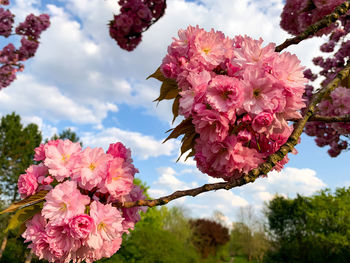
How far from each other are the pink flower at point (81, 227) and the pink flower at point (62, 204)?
3 cm

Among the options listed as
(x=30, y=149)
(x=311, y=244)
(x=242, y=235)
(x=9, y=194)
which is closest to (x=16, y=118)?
(x=30, y=149)

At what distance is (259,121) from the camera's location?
1.24 m

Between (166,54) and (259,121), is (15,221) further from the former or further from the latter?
(259,121)

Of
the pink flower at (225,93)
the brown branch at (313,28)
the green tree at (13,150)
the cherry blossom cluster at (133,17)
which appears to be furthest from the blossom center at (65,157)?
the green tree at (13,150)

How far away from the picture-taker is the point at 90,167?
4.81ft

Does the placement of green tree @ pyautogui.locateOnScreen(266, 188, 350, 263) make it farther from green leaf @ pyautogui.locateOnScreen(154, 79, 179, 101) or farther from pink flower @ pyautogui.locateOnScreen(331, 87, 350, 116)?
green leaf @ pyautogui.locateOnScreen(154, 79, 179, 101)

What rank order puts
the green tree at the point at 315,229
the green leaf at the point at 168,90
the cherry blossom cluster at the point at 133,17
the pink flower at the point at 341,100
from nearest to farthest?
the green leaf at the point at 168,90, the pink flower at the point at 341,100, the cherry blossom cluster at the point at 133,17, the green tree at the point at 315,229

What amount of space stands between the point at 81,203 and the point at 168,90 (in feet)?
2.32

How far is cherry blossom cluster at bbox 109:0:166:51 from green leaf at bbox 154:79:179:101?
4.63 meters

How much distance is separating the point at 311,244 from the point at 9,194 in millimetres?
22011

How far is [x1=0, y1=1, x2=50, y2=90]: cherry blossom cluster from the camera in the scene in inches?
370

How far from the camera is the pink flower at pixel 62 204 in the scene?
138 centimetres

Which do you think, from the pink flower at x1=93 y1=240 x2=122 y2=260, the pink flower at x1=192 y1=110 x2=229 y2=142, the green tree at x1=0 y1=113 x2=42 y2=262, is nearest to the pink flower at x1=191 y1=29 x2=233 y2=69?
the pink flower at x1=192 y1=110 x2=229 y2=142

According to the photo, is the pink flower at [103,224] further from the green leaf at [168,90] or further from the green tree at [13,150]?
the green tree at [13,150]
